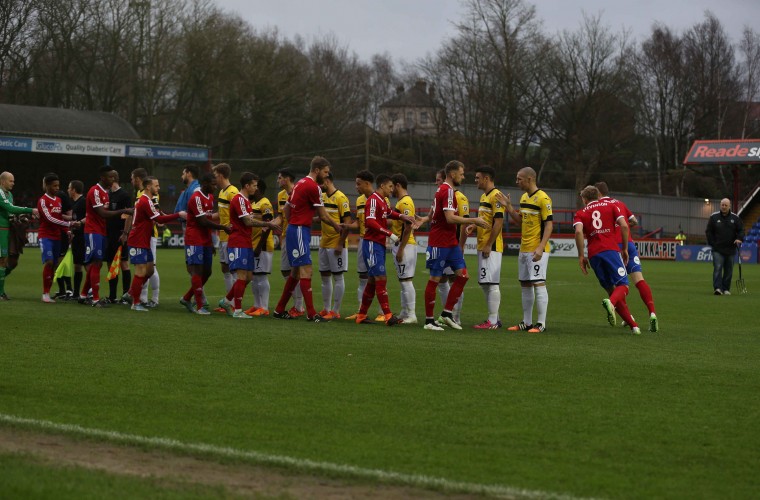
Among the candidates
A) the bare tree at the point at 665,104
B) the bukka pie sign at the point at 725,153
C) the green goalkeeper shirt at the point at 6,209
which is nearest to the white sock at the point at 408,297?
the green goalkeeper shirt at the point at 6,209

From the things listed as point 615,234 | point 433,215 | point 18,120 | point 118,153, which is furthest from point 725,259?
point 18,120

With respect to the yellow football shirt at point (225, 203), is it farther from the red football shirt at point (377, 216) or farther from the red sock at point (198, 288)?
the red football shirt at point (377, 216)

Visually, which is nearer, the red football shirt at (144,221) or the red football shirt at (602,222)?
the red football shirt at (602,222)

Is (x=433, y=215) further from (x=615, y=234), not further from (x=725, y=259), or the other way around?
(x=725, y=259)

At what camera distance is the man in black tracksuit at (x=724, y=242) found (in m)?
23.5

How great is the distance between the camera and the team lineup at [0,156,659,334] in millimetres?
13766

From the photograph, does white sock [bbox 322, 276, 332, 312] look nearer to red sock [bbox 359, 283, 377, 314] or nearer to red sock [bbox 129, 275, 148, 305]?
red sock [bbox 359, 283, 377, 314]

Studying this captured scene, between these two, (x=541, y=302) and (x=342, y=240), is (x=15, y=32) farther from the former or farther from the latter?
(x=541, y=302)

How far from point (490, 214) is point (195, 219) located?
443cm

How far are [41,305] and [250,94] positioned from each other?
48463 millimetres

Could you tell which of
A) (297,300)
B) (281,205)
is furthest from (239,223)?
(281,205)

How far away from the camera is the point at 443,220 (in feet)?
44.9

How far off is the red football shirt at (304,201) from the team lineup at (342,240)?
0.02 metres

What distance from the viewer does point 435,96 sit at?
235ft
